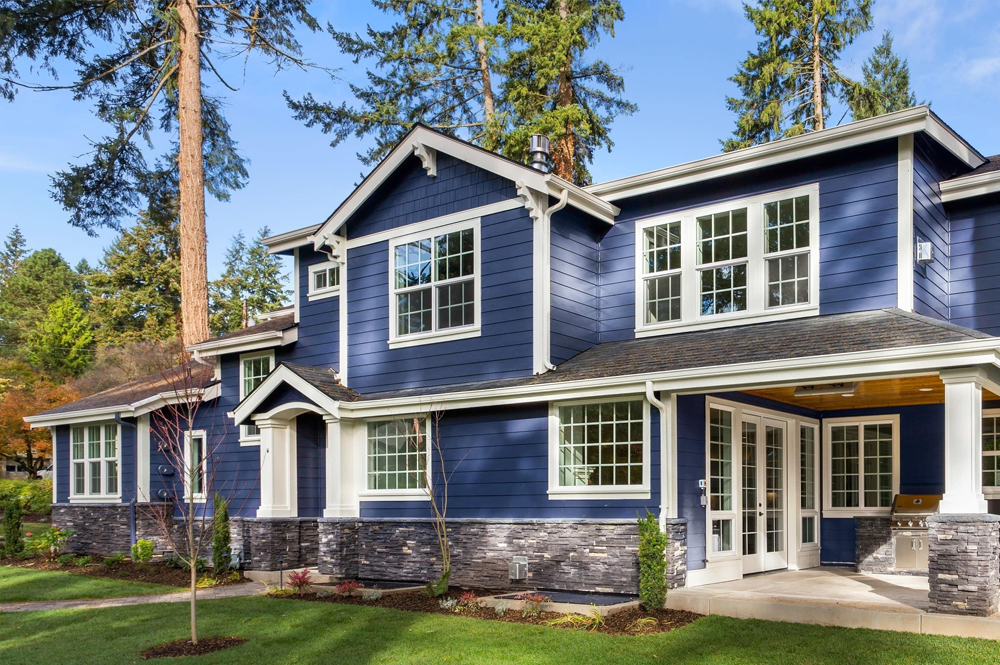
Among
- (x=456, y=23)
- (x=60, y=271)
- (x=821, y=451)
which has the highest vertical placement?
(x=456, y=23)

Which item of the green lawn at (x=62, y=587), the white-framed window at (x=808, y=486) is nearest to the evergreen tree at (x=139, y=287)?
the green lawn at (x=62, y=587)

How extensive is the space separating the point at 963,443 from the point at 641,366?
3.41 metres

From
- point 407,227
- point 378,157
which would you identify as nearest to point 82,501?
point 407,227

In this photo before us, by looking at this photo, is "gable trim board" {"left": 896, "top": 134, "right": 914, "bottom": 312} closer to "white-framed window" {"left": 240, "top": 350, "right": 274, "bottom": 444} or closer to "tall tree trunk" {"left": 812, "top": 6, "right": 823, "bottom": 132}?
"white-framed window" {"left": 240, "top": 350, "right": 274, "bottom": 444}

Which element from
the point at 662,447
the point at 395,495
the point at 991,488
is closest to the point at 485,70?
the point at 395,495

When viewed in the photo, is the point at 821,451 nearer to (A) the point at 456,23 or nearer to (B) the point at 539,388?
(B) the point at 539,388

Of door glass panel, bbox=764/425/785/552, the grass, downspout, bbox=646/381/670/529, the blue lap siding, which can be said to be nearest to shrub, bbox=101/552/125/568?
the grass

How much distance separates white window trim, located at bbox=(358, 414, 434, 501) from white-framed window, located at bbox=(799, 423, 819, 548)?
515cm

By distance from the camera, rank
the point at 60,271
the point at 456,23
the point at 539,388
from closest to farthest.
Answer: the point at 539,388, the point at 456,23, the point at 60,271

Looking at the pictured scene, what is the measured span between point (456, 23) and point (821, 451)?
15905mm

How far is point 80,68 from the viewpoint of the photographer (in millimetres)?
20625

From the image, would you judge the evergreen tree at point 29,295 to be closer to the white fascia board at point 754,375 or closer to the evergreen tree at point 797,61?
the evergreen tree at point 797,61

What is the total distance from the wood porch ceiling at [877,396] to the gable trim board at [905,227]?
0.91 meters

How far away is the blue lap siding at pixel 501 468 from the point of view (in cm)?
1039
